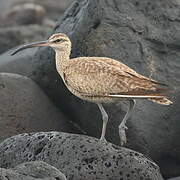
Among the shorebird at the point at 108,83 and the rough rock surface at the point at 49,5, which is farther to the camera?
the rough rock surface at the point at 49,5

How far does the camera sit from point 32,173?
865cm

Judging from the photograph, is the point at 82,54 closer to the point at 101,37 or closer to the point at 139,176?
the point at 101,37

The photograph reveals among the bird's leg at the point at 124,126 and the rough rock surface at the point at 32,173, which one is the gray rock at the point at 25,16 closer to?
the bird's leg at the point at 124,126

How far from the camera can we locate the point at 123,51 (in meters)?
12.8

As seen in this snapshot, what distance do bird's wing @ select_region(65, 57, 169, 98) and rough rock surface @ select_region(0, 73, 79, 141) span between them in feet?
6.84

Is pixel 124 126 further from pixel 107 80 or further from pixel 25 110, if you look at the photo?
pixel 25 110

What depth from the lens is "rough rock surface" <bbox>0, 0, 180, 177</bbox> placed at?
40.7 feet

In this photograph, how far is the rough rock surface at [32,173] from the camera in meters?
8.41

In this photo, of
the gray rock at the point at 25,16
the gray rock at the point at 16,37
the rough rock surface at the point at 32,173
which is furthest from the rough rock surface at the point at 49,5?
the rough rock surface at the point at 32,173

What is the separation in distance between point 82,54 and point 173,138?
1941 mm

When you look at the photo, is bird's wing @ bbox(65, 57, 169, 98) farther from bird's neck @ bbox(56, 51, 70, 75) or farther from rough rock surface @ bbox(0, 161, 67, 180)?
rough rock surface @ bbox(0, 161, 67, 180)

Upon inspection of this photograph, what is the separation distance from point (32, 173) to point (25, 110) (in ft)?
15.0

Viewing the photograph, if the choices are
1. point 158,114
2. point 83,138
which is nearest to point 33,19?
point 158,114

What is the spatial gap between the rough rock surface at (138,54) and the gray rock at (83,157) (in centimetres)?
179
